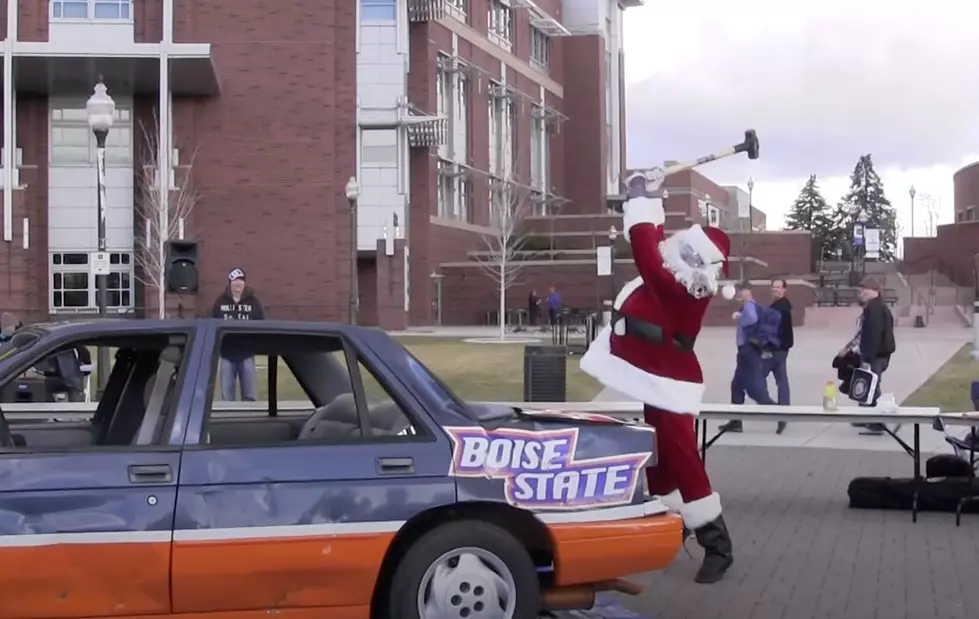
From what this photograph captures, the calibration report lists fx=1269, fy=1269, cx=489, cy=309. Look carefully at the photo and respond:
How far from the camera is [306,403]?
710 centimetres

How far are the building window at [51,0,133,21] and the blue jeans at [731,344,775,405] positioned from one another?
1339 inches

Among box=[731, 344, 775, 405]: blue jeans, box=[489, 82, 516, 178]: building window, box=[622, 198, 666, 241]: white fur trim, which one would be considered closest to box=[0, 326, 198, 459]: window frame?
box=[622, 198, 666, 241]: white fur trim

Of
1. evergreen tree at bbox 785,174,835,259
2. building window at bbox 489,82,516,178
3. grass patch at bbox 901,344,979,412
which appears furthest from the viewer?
evergreen tree at bbox 785,174,835,259

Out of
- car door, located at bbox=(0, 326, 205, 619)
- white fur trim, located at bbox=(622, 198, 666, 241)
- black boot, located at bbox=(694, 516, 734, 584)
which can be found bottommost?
black boot, located at bbox=(694, 516, 734, 584)

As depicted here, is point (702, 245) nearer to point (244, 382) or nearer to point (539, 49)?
point (244, 382)

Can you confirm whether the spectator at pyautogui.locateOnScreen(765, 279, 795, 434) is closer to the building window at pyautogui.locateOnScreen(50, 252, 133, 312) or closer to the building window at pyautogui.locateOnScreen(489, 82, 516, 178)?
the building window at pyautogui.locateOnScreen(50, 252, 133, 312)

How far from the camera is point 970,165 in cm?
7125

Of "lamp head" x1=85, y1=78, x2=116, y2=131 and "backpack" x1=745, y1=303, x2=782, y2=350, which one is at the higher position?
"lamp head" x1=85, y1=78, x2=116, y2=131

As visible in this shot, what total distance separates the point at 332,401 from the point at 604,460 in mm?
1429

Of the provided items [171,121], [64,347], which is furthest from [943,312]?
[64,347]

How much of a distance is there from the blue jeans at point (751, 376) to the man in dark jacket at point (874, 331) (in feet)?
4.40

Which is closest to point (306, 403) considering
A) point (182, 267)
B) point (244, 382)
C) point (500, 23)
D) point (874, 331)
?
point (244, 382)

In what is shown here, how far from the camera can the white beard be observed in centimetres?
711

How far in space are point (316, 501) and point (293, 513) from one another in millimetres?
A: 108
